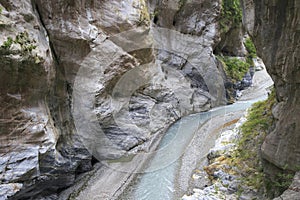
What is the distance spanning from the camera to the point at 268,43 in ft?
21.7

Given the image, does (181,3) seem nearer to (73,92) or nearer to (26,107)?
(73,92)

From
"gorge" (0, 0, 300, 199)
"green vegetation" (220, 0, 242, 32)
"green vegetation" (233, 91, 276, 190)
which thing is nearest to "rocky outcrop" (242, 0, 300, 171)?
"gorge" (0, 0, 300, 199)

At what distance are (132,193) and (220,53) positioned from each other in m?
20.5

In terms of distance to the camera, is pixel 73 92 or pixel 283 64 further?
pixel 73 92

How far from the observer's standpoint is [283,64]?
19.3ft

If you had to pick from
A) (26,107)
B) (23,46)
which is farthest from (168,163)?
(23,46)

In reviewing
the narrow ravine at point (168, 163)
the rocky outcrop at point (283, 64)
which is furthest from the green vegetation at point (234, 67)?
the rocky outcrop at point (283, 64)

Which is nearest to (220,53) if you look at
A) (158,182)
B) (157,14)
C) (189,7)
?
(189,7)

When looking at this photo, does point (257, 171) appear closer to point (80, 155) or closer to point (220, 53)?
point (80, 155)

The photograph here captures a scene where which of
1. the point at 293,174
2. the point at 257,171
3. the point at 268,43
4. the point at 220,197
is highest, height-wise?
the point at 268,43

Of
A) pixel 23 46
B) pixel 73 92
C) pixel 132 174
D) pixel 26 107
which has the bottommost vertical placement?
pixel 132 174

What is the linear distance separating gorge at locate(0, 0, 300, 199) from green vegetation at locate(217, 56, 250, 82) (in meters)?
6.03

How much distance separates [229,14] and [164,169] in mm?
19146

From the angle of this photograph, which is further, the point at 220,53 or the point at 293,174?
the point at 220,53
